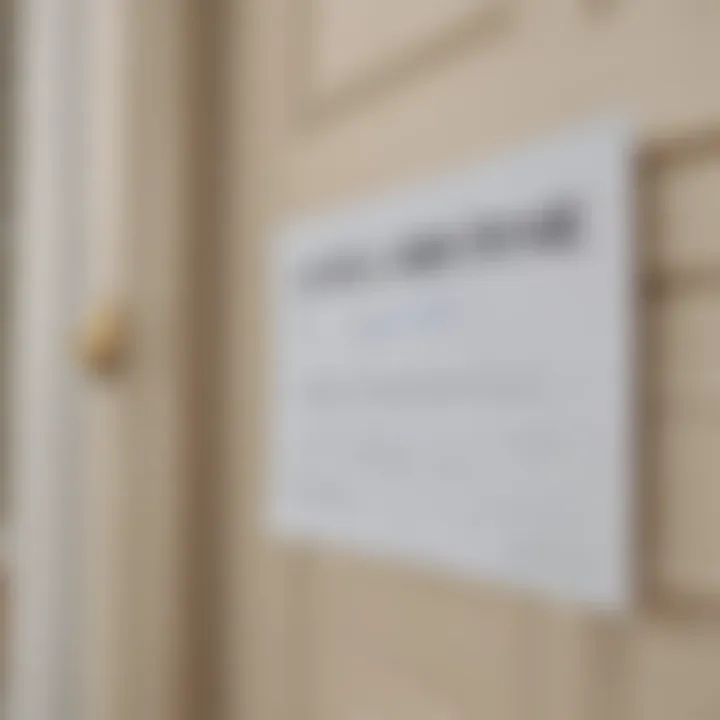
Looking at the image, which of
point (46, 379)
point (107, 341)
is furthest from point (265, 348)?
point (46, 379)

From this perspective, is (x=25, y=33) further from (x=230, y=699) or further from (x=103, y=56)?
(x=230, y=699)

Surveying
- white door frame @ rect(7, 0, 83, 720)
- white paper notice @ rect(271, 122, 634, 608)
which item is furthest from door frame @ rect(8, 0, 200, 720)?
white paper notice @ rect(271, 122, 634, 608)

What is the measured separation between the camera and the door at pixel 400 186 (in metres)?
0.59

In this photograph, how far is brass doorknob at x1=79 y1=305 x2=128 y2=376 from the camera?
43.1 inches

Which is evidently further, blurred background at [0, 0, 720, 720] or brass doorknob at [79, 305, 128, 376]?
brass doorknob at [79, 305, 128, 376]

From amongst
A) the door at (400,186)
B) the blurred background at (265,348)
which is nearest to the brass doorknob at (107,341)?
the blurred background at (265,348)

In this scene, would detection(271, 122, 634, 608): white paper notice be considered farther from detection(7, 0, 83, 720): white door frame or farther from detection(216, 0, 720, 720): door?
detection(7, 0, 83, 720): white door frame

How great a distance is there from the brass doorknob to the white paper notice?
0.21 meters

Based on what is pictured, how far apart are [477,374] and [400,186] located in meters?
0.19

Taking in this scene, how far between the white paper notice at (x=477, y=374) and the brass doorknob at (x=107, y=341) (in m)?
0.21

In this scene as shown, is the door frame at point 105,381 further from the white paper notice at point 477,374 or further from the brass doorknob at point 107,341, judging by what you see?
the white paper notice at point 477,374

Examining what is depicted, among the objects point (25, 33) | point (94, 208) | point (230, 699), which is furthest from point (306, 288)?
point (25, 33)

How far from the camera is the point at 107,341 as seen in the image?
110 centimetres

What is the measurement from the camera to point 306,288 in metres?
0.95
